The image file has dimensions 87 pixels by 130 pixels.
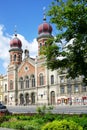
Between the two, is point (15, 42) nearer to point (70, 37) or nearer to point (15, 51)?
point (15, 51)

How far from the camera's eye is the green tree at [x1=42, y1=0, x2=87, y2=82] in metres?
22.0

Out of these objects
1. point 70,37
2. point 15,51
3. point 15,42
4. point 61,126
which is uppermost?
point 15,42

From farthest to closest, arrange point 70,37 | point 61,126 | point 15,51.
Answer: point 15,51, point 70,37, point 61,126

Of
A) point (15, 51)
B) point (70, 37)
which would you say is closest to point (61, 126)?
point (70, 37)

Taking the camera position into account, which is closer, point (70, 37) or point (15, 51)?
point (70, 37)

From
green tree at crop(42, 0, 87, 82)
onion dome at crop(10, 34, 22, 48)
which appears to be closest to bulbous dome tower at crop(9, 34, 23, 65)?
onion dome at crop(10, 34, 22, 48)

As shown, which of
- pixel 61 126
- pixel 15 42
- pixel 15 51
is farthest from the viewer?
pixel 15 42

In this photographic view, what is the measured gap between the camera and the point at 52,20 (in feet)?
80.7

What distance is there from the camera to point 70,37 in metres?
23.6

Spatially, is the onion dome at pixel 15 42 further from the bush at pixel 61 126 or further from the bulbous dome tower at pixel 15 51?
the bush at pixel 61 126

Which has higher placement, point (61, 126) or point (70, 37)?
point (70, 37)

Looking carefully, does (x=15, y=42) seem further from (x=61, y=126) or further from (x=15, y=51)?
(x=61, y=126)

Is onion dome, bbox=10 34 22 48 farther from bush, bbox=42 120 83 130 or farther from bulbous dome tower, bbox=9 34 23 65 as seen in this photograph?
bush, bbox=42 120 83 130

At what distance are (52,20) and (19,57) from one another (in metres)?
61.7
